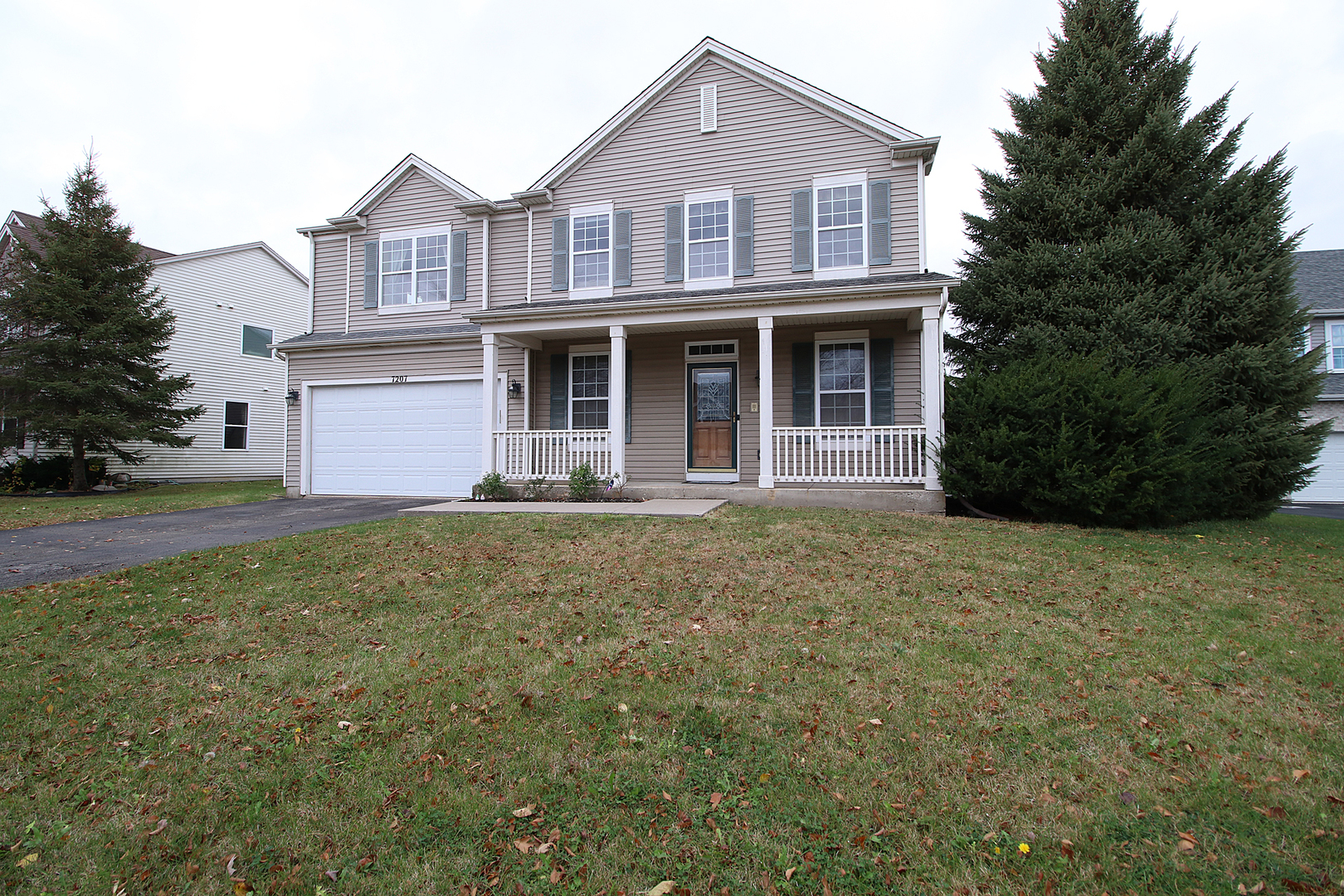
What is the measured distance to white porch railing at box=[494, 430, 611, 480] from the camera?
11523 millimetres

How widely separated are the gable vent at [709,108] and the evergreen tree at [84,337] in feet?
48.2

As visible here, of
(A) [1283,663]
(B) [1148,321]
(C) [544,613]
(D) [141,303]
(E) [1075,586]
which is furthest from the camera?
(D) [141,303]

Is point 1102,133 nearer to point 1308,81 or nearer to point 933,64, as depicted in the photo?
point 1308,81

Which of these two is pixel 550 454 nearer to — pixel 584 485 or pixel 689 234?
pixel 584 485

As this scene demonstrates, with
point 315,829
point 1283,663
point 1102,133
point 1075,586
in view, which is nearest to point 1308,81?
point 1102,133

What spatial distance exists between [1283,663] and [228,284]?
25.4 meters

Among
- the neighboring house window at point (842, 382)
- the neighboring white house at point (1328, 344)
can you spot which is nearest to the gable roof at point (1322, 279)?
the neighboring white house at point (1328, 344)

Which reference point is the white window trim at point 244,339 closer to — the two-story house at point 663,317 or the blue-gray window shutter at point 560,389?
the two-story house at point 663,317

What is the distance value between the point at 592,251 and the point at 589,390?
285cm

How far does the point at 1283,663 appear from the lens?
3.79 metres

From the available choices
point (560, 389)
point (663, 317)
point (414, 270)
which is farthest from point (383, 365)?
point (663, 317)

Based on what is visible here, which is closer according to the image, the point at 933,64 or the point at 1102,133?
the point at 1102,133

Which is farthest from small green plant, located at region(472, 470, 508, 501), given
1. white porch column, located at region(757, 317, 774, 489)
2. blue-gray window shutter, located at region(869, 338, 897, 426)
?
blue-gray window shutter, located at region(869, 338, 897, 426)

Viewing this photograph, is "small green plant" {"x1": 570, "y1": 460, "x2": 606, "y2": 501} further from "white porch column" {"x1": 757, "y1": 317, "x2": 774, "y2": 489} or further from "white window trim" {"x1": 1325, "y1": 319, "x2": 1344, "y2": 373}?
"white window trim" {"x1": 1325, "y1": 319, "x2": 1344, "y2": 373}
